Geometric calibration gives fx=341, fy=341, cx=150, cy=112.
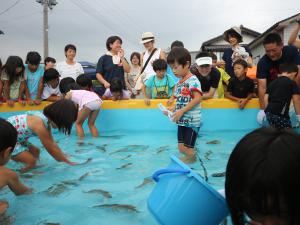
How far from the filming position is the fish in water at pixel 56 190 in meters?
3.36

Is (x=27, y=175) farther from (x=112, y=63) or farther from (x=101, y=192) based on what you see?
(x=112, y=63)

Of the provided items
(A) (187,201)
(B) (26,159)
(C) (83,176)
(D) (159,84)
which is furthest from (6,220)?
(D) (159,84)

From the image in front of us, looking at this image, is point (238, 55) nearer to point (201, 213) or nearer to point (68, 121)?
point (68, 121)

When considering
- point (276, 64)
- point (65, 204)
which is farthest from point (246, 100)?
point (65, 204)

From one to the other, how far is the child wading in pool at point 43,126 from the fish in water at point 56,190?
597 mm

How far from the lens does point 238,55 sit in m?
6.92

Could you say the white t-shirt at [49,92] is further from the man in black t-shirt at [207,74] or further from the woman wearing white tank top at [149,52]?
the man in black t-shirt at [207,74]

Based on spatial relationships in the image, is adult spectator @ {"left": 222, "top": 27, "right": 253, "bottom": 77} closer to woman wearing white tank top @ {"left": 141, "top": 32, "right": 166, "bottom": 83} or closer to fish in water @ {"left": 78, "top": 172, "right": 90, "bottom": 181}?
woman wearing white tank top @ {"left": 141, "top": 32, "right": 166, "bottom": 83}

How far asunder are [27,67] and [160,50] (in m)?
2.78

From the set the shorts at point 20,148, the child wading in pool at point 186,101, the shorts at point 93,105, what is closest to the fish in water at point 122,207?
the child wading in pool at point 186,101

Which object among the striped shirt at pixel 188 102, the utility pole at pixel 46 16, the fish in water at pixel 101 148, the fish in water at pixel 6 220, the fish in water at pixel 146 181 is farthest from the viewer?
the utility pole at pixel 46 16

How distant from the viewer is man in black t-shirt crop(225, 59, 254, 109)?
6.35 meters

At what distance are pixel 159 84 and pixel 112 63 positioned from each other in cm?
108

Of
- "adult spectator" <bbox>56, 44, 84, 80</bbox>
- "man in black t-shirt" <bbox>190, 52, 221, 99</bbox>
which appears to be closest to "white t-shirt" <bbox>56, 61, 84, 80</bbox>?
"adult spectator" <bbox>56, 44, 84, 80</bbox>
